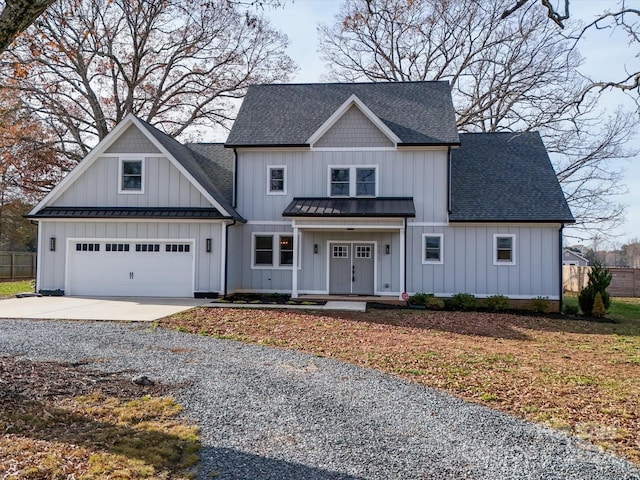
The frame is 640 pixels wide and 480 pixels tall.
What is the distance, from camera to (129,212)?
666 inches

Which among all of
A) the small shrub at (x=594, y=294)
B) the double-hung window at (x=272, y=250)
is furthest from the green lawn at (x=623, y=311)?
the double-hung window at (x=272, y=250)

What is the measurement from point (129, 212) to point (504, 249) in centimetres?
1293

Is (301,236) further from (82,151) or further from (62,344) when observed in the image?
(82,151)

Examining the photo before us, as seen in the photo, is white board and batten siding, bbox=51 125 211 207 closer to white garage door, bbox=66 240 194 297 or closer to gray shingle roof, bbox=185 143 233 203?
white garage door, bbox=66 240 194 297

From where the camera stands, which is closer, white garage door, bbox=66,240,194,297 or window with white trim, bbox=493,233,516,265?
white garage door, bbox=66,240,194,297

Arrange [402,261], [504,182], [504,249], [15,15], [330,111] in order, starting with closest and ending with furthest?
1. [15,15]
2. [402,261]
3. [504,249]
4. [504,182]
5. [330,111]

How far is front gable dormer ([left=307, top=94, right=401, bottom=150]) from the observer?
701 inches

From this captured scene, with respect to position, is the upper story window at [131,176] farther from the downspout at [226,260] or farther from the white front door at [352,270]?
the white front door at [352,270]

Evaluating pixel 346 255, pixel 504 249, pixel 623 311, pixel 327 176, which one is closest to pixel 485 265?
pixel 504 249

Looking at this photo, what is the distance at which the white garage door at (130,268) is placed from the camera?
17.1 metres

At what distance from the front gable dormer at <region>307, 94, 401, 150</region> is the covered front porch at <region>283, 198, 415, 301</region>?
79.2 inches

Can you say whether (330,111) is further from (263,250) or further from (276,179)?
(263,250)

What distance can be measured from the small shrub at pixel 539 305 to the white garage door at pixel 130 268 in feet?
37.4

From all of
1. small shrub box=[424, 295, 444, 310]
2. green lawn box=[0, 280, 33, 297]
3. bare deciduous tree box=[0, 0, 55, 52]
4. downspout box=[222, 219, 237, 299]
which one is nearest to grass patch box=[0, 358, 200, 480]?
bare deciduous tree box=[0, 0, 55, 52]
